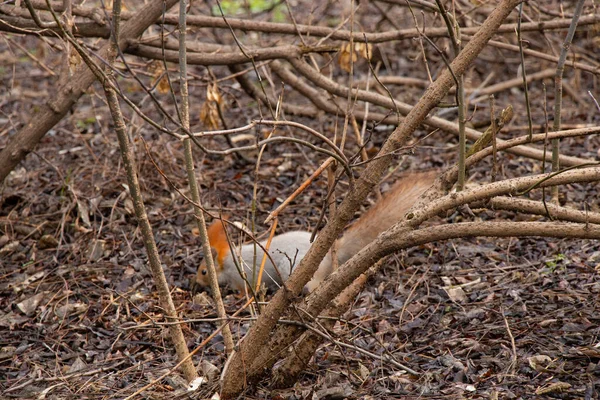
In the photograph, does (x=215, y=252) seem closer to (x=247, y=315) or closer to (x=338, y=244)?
(x=247, y=315)

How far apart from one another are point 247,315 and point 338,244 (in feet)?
2.33

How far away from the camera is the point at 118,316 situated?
4.13 meters

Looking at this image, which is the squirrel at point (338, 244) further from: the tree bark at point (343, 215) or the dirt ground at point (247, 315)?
the tree bark at point (343, 215)

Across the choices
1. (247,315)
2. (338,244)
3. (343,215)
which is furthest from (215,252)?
(343,215)

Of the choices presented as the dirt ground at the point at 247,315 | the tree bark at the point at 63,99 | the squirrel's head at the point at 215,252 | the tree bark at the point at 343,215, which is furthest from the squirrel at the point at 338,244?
the tree bark at the point at 63,99

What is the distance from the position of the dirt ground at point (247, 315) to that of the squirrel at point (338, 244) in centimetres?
20

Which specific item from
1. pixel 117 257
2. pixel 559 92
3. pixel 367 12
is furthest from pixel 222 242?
pixel 367 12

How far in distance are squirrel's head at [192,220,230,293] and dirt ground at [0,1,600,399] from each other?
0.12 metres

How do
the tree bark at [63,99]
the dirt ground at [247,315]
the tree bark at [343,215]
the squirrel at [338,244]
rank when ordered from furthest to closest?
the tree bark at [63,99] < the squirrel at [338,244] < the dirt ground at [247,315] < the tree bark at [343,215]

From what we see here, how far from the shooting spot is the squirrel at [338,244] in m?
4.03

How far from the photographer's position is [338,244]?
4.43 metres

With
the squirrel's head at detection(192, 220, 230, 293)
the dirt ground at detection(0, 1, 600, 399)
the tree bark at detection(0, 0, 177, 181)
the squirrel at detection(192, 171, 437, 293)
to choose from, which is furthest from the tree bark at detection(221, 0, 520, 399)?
the tree bark at detection(0, 0, 177, 181)

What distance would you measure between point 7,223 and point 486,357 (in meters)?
3.27

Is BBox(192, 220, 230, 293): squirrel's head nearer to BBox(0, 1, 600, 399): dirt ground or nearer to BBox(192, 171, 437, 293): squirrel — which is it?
BBox(192, 171, 437, 293): squirrel
